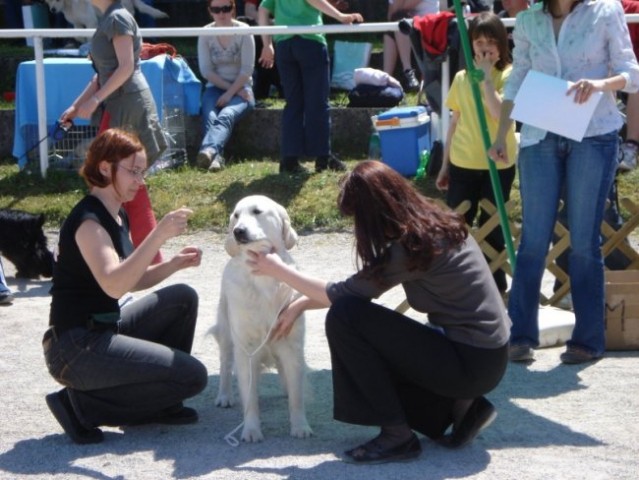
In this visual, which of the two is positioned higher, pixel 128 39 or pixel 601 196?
pixel 128 39

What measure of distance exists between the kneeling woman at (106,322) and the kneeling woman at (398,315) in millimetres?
589

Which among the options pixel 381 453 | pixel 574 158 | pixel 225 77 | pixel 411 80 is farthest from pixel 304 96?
pixel 381 453

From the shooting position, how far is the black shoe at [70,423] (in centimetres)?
484

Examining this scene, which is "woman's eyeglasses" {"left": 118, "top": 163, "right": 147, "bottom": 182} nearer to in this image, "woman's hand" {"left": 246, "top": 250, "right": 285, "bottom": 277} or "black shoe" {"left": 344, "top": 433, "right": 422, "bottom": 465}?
"woman's hand" {"left": 246, "top": 250, "right": 285, "bottom": 277}

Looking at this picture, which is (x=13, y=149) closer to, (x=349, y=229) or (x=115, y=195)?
(x=349, y=229)

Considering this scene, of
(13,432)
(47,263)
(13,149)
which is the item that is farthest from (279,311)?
(13,149)

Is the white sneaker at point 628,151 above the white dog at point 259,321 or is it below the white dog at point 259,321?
above

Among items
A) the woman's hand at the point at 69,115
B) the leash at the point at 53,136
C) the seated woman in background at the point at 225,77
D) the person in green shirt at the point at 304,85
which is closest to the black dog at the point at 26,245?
the leash at the point at 53,136

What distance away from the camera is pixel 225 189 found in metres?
9.62

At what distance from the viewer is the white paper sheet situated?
5.36m

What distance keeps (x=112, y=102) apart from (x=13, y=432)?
2.87m

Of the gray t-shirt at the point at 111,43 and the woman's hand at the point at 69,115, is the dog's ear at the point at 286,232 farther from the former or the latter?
the woman's hand at the point at 69,115

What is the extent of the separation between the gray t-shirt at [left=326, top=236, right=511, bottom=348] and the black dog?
3950 millimetres

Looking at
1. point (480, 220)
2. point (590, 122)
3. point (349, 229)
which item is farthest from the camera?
point (349, 229)
